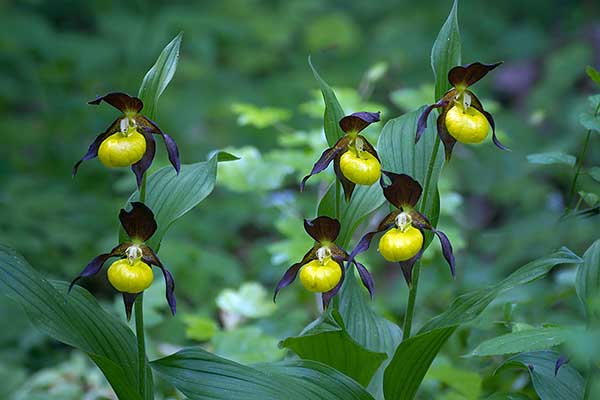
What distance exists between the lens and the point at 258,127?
2334mm

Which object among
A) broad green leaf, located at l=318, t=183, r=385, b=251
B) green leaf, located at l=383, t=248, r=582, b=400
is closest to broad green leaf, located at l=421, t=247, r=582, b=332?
green leaf, located at l=383, t=248, r=582, b=400

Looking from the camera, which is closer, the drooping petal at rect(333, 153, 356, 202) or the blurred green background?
the drooping petal at rect(333, 153, 356, 202)

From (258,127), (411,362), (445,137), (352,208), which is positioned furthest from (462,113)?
(258,127)

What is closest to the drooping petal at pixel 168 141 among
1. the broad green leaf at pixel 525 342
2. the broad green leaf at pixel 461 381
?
the broad green leaf at pixel 525 342

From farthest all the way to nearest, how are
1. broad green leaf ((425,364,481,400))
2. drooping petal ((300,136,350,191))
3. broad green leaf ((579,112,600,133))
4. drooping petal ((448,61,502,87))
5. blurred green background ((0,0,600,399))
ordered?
blurred green background ((0,0,600,399))
broad green leaf ((425,364,481,400))
broad green leaf ((579,112,600,133))
drooping petal ((300,136,350,191))
drooping petal ((448,61,502,87))

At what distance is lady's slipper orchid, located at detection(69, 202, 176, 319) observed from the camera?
107 centimetres

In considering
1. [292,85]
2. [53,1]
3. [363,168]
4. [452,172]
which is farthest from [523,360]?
[53,1]

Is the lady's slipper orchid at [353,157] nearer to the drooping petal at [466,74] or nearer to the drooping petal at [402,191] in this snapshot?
the drooping petal at [402,191]

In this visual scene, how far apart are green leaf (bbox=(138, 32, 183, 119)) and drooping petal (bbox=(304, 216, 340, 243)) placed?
34 cm

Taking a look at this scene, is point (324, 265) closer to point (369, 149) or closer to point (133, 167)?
point (369, 149)

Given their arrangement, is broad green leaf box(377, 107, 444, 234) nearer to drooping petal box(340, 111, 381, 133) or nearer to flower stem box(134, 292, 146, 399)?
drooping petal box(340, 111, 381, 133)

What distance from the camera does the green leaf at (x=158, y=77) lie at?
110 centimetres

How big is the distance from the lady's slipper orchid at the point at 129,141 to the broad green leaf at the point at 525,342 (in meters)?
0.56

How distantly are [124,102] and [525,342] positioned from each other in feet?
2.39
